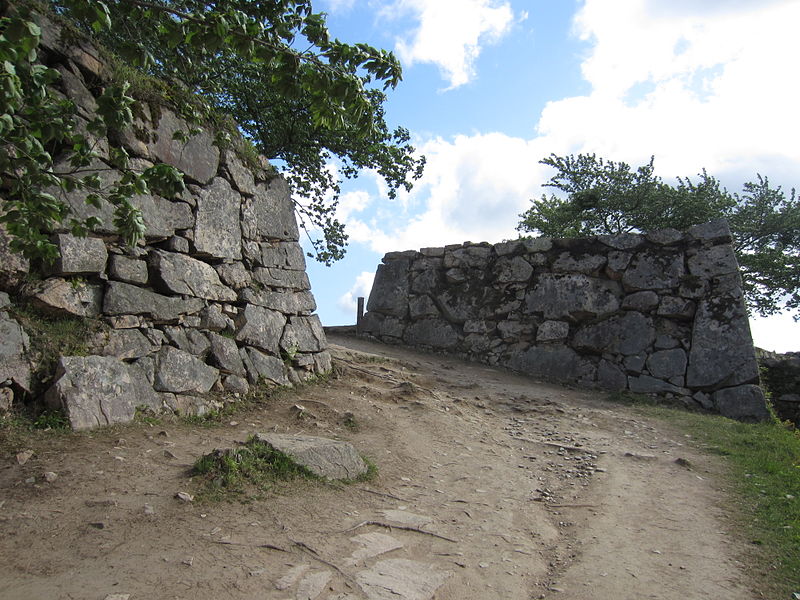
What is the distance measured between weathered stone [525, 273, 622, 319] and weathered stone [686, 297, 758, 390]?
1.51m

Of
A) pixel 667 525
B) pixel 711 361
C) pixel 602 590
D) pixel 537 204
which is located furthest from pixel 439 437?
pixel 537 204

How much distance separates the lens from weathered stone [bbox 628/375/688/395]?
9625 mm

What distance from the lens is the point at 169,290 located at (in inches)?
243

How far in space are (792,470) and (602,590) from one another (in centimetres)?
371

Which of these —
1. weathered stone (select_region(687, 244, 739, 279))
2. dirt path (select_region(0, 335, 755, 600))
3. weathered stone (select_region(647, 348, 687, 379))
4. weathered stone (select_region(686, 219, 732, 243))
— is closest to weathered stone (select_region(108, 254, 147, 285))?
dirt path (select_region(0, 335, 755, 600))

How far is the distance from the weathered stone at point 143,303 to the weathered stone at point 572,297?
6.92 meters

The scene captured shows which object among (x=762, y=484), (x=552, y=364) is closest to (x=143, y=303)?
(x=762, y=484)

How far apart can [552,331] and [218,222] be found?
6668 mm

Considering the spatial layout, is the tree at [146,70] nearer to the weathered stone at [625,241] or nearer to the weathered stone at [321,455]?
the weathered stone at [321,455]

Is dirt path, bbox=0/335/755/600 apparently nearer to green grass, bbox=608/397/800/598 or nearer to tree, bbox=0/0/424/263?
green grass, bbox=608/397/800/598

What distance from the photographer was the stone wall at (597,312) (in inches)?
375

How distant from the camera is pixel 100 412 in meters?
4.94

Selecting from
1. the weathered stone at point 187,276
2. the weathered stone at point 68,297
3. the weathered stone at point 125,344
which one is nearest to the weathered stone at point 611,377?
the weathered stone at point 187,276

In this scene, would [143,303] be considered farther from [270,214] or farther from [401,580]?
[401,580]
